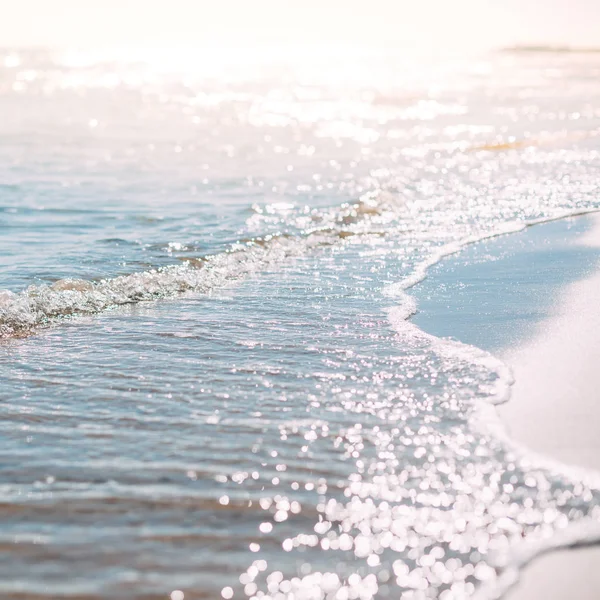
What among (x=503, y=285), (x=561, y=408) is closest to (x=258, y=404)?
(x=561, y=408)

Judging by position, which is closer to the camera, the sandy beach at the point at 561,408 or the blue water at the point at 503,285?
the sandy beach at the point at 561,408

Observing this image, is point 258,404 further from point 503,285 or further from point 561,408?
point 503,285

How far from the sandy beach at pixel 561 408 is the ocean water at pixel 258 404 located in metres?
0.12

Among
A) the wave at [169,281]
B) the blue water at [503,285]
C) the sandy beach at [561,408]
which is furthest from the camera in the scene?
the wave at [169,281]

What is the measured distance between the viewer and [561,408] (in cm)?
427

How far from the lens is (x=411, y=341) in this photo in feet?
18.3

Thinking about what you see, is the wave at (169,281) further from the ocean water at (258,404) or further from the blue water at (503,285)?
the blue water at (503,285)

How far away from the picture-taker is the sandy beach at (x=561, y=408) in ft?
9.73

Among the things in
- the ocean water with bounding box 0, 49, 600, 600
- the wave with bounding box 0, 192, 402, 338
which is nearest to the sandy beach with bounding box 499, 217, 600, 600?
the ocean water with bounding box 0, 49, 600, 600

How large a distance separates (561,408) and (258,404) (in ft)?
5.39

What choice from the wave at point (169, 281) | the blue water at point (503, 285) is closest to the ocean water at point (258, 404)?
the wave at point (169, 281)

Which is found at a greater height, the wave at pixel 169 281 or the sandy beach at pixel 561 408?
the wave at pixel 169 281

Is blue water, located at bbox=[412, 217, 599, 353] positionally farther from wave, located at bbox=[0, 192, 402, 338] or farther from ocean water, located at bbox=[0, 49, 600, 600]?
wave, located at bbox=[0, 192, 402, 338]

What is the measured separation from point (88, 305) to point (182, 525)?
12.4 feet
